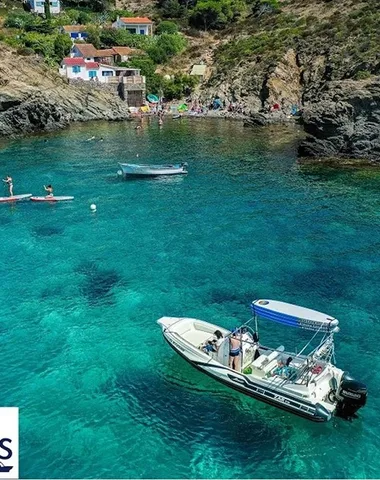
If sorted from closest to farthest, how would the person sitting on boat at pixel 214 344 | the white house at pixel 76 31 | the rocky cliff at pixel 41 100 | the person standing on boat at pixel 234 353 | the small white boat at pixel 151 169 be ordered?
the person standing on boat at pixel 234 353
the person sitting on boat at pixel 214 344
the small white boat at pixel 151 169
the rocky cliff at pixel 41 100
the white house at pixel 76 31

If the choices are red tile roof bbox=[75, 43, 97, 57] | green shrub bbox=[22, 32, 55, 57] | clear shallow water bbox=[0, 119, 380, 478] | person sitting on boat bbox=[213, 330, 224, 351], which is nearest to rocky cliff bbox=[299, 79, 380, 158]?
clear shallow water bbox=[0, 119, 380, 478]

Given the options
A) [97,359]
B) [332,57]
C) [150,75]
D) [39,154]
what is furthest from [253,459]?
[150,75]

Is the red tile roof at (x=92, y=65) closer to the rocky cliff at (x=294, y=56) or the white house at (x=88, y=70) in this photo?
the white house at (x=88, y=70)

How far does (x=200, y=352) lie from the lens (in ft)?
82.9

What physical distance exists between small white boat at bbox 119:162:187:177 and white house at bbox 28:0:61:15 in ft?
343

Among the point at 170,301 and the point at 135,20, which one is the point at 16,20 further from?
the point at 170,301

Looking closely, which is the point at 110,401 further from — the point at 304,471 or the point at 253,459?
the point at 304,471

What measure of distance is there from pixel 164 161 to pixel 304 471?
50.8 metres

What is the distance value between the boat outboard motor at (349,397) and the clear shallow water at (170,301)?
0.78m

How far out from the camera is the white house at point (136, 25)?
13538 centimetres

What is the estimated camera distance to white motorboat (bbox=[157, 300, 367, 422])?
72.5 ft

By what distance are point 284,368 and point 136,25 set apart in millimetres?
128444

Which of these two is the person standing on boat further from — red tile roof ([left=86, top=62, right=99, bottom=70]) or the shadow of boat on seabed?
red tile roof ([left=86, top=62, right=99, bottom=70])

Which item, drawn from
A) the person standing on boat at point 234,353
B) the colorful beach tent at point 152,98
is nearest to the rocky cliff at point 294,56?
the colorful beach tent at point 152,98
